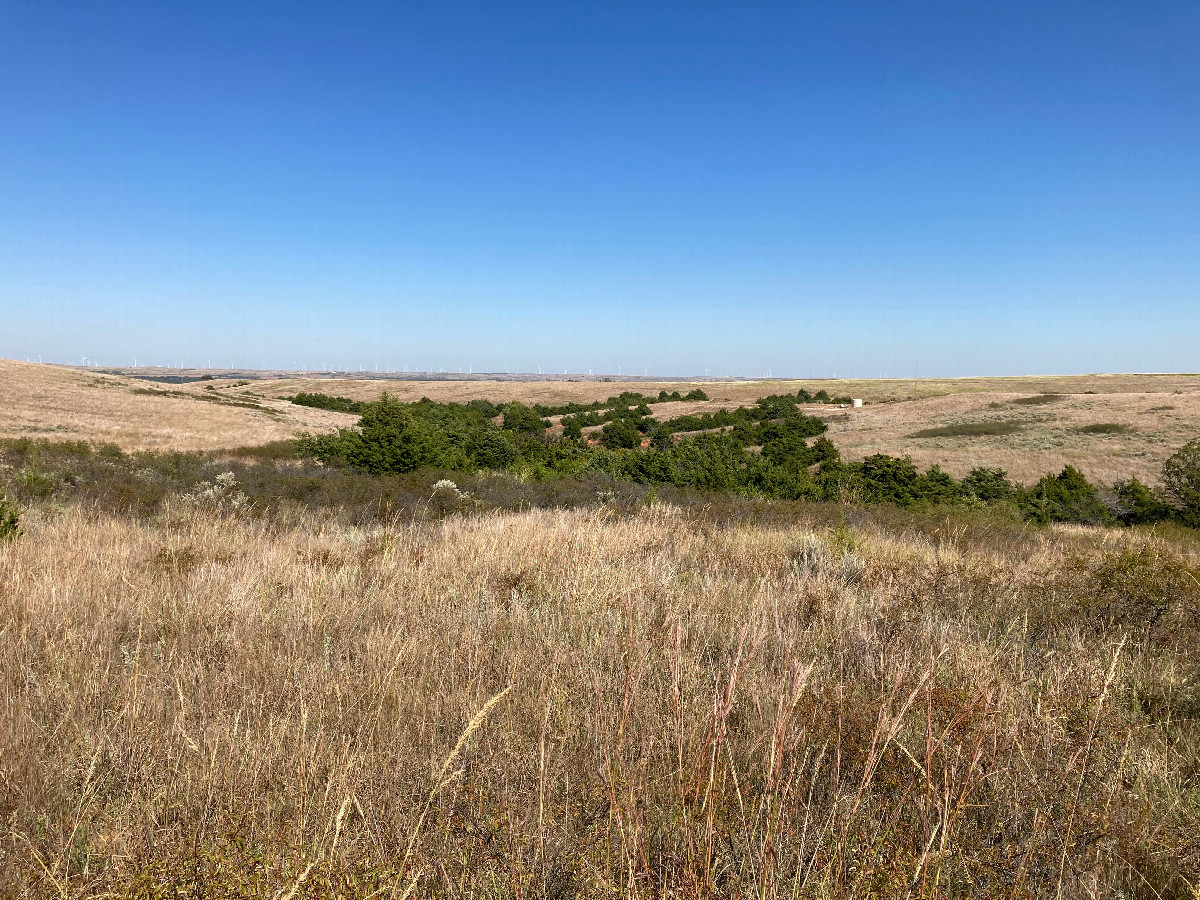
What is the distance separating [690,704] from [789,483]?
1548 centimetres

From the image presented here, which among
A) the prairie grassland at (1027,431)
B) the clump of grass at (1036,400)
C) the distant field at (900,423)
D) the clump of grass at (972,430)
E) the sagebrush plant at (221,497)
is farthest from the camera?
the clump of grass at (1036,400)

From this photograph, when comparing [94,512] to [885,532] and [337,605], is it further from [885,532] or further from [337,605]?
[885,532]

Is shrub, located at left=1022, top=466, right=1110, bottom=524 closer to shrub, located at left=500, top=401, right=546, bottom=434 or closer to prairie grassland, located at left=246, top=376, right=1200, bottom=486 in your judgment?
prairie grassland, located at left=246, top=376, right=1200, bottom=486

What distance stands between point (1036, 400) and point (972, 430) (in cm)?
1626

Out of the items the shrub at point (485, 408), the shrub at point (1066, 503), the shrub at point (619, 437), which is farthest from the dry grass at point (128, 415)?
the shrub at point (1066, 503)

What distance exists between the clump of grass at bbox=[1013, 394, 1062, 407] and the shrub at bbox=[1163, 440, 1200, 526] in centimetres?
3283

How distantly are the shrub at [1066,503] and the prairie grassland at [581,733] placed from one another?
16437mm

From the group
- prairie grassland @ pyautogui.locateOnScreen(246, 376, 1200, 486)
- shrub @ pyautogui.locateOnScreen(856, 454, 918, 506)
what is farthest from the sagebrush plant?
prairie grassland @ pyautogui.locateOnScreen(246, 376, 1200, 486)

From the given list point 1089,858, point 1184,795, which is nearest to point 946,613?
point 1184,795

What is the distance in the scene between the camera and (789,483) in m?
17.3

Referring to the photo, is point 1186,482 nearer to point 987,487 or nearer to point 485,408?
point 987,487

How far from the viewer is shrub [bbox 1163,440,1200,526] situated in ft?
59.0

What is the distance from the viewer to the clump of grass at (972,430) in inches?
1545

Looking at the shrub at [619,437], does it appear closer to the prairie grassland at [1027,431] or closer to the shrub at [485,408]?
the prairie grassland at [1027,431]
